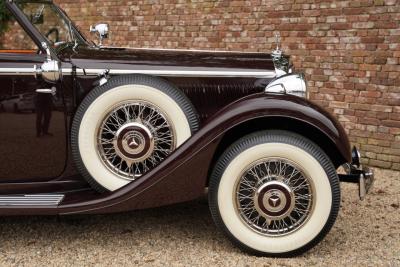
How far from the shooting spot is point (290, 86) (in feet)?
9.46

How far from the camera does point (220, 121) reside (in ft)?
8.71

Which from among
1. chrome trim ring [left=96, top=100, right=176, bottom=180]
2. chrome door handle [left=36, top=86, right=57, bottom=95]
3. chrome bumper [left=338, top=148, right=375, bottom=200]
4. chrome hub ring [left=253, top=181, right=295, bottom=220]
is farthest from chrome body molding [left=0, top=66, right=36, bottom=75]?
chrome bumper [left=338, top=148, right=375, bottom=200]

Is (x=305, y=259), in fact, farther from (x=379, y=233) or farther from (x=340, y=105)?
(x=340, y=105)

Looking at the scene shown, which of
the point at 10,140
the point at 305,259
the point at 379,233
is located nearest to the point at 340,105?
the point at 379,233

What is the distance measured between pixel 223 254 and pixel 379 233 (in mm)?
1179

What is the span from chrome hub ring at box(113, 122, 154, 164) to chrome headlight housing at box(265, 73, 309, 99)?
80cm

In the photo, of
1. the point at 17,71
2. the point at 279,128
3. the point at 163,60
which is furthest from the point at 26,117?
the point at 279,128

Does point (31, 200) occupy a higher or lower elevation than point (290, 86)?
lower

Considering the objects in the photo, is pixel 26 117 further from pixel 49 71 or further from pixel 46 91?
pixel 49 71

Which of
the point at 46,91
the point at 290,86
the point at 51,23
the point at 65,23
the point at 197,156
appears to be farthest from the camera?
the point at 65,23

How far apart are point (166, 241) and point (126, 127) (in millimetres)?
804

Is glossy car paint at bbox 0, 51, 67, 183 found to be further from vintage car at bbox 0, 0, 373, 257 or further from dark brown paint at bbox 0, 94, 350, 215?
dark brown paint at bbox 0, 94, 350, 215

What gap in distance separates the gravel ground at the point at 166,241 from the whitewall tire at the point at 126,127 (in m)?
A: 0.43

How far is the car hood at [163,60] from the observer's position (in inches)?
115
